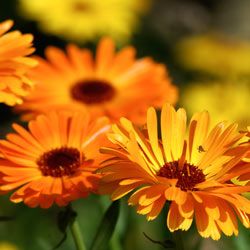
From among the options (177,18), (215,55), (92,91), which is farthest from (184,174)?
(177,18)

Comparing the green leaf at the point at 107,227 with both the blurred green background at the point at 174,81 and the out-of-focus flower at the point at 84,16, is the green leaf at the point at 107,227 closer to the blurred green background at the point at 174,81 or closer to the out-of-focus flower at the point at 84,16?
the blurred green background at the point at 174,81

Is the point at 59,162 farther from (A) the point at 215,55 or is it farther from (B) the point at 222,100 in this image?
(A) the point at 215,55

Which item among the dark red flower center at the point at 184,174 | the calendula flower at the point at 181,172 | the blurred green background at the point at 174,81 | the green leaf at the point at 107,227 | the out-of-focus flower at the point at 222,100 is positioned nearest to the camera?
the calendula flower at the point at 181,172

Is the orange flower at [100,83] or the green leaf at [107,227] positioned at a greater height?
the orange flower at [100,83]

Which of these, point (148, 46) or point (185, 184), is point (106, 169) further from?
point (148, 46)

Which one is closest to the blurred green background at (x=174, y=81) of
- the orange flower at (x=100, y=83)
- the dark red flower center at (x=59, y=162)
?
the dark red flower center at (x=59, y=162)

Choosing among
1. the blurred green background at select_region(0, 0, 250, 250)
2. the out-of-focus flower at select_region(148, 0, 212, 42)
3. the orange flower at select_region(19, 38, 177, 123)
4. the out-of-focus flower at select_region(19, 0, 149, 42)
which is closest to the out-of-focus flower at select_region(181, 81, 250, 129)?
the blurred green background at select_region(0, 0, 250, 250)
